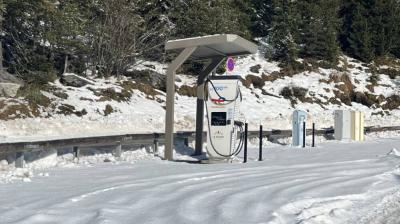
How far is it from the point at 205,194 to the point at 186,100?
2261cm

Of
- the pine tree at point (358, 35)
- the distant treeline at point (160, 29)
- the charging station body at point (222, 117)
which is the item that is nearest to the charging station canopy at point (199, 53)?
the charging station body at point (222, 117)

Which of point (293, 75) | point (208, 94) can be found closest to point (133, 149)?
point (208, 94)

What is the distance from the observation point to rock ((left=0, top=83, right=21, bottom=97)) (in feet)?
80.8

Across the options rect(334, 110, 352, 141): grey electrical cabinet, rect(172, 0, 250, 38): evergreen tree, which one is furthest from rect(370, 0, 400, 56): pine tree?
rect(334, 110, 352, 141): grey electrical cabinet

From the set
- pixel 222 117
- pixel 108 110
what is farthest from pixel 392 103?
pixel 222 117

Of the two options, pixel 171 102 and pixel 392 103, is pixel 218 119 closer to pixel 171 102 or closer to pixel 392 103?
pixel 171 102

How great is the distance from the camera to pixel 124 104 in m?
27.9

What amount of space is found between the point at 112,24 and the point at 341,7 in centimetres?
2639

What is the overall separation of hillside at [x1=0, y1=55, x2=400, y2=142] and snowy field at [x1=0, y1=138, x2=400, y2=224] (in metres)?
7.73

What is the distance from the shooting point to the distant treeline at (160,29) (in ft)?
97.1

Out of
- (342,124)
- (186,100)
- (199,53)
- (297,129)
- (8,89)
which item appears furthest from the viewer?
(186,100)

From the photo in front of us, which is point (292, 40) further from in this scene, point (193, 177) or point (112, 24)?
point (193, 177)

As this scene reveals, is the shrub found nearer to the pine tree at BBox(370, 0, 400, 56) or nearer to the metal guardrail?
the metal guardrail

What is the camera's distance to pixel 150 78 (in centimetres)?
3319
